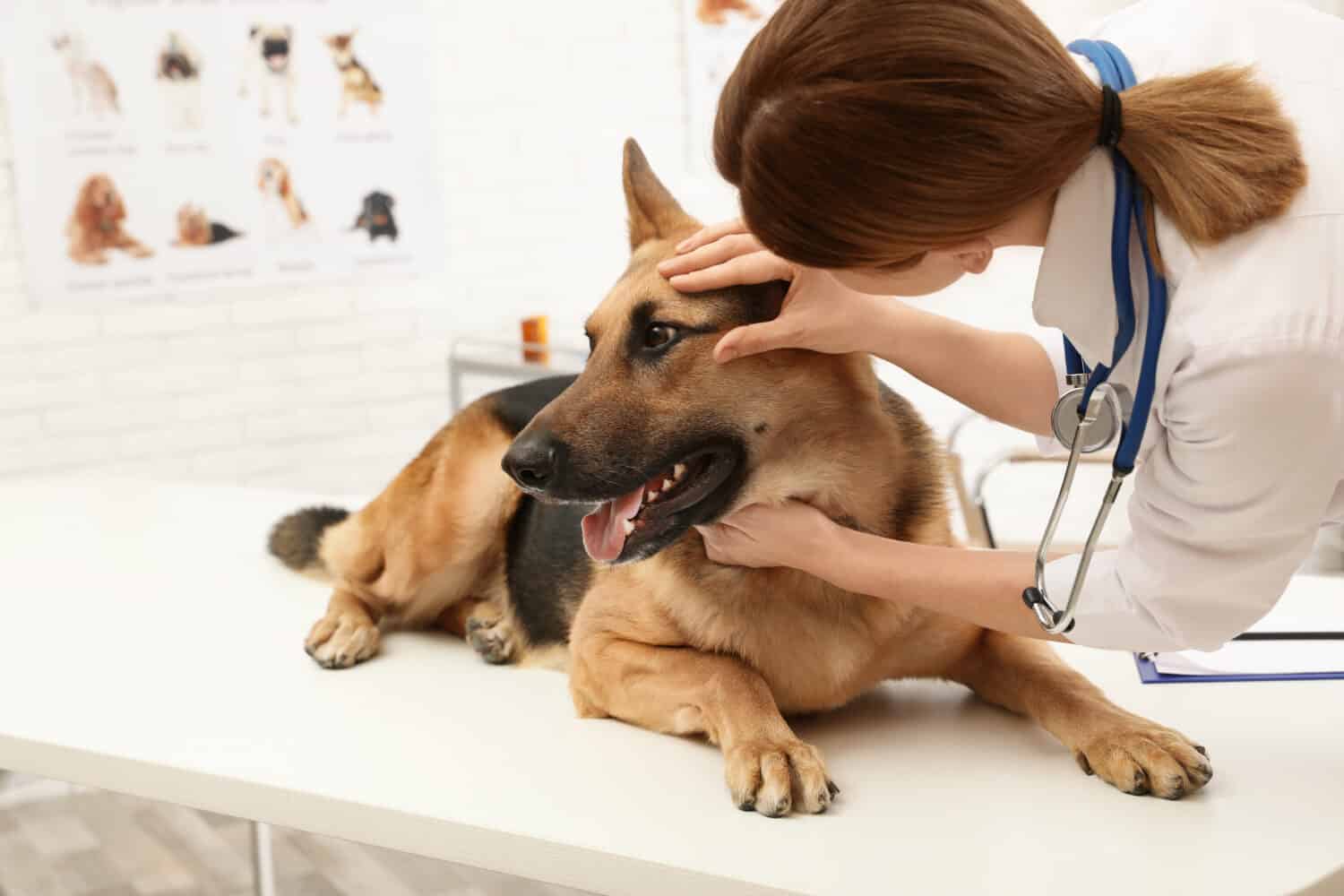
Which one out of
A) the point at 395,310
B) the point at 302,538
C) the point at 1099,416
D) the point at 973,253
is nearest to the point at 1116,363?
the point at 1099,416

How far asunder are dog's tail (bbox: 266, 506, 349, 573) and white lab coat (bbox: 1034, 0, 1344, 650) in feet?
4.11

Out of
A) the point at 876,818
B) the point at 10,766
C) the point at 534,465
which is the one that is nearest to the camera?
the point at 876,818

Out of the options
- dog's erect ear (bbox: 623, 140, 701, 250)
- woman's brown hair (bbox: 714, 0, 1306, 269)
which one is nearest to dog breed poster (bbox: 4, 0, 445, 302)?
dog's erect ear (bbox: 623, 140, 701, 250)

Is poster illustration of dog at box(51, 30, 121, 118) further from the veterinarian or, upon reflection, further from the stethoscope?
the stethoscope

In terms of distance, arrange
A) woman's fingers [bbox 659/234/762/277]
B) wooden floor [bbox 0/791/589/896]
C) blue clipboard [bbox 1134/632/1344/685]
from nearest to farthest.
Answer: woman's fingers [bbox 659/234/762/277], blue clipboard [bbox 1134/632/1344/685], wooden floor [bbox 0/791/589/896]

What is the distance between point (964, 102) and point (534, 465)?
597mm

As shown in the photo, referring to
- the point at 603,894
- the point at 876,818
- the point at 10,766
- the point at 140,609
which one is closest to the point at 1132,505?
the point at 876,818

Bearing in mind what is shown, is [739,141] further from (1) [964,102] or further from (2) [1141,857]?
(2) [1141,857]

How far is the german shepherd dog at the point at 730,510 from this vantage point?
133cm

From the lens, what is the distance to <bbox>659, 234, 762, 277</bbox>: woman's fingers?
1407 mm

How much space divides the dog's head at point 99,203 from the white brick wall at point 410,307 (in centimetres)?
18

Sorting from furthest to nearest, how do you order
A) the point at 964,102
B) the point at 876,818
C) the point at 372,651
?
the point at 372,651 < the point at 876,818 < the point at 964,102

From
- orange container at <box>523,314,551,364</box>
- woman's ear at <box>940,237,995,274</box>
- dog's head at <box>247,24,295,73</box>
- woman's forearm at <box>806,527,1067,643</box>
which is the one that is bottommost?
orange container at <box>523,314,551,364</box>

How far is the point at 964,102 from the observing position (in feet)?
3.17
